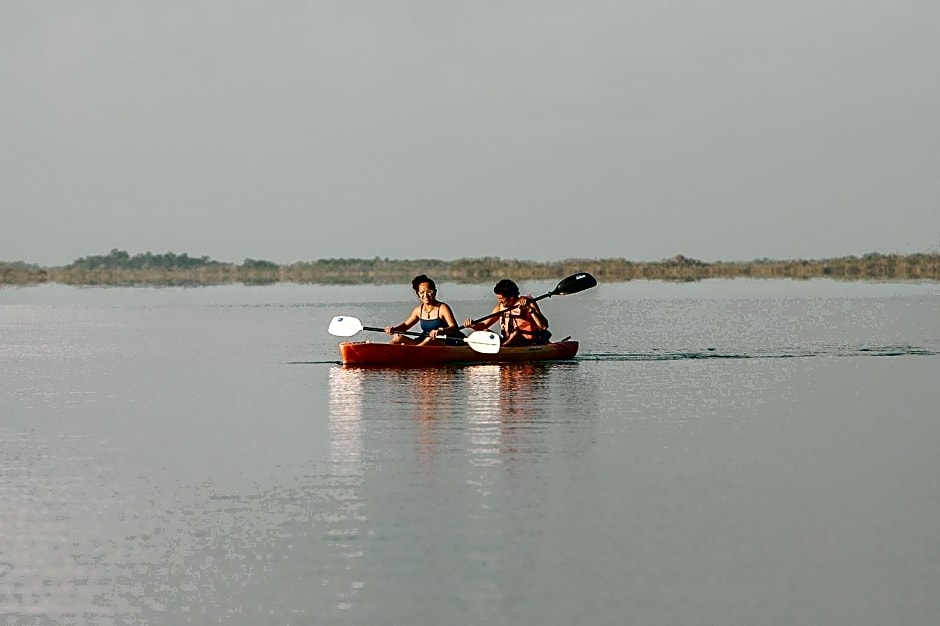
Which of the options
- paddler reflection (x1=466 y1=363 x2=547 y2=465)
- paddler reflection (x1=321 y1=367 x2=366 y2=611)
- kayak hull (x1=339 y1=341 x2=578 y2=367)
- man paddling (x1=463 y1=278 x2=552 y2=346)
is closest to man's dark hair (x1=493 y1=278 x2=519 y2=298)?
man paddling (x1=463 y1=278 x2=552 y2=346)

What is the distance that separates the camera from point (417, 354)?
24062 millimetres

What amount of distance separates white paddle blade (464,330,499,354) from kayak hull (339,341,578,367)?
0.13 m

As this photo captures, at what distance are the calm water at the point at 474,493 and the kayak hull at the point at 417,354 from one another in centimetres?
25

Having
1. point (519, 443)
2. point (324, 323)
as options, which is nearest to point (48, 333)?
point (324, 323)

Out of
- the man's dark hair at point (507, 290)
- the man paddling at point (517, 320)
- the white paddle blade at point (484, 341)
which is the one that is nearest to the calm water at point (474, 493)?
the white paddle blade at point (484, 341)

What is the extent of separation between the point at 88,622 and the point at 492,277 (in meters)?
87.6

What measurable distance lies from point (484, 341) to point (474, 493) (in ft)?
39.2

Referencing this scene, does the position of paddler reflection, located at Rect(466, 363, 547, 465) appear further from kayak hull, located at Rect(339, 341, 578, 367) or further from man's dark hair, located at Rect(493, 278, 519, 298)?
man's dark hair, located at Rect(493, 278, 519, 298)

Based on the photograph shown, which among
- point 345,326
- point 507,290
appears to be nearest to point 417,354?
point 507,290

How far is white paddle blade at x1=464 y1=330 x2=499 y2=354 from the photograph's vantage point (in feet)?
78.5

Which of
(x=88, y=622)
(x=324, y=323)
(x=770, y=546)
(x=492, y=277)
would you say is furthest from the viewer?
(x=492, y=277)

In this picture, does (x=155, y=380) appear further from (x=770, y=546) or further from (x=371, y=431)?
(x=770, y=546)

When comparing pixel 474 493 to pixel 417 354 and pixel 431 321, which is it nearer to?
pixel 417 354

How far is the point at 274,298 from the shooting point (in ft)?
204
